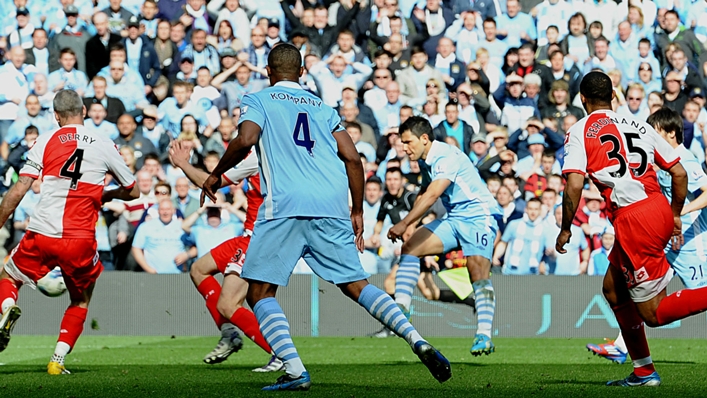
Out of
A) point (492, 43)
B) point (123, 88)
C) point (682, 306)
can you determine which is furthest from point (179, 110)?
point (682, 306)

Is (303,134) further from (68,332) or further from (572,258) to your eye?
(572,258)

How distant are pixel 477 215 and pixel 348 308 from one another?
524 cm

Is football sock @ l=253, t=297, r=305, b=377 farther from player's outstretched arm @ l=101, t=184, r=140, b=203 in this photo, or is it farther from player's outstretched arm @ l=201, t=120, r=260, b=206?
player's outstretched arm @ l=101, t=184, r=140, b=203

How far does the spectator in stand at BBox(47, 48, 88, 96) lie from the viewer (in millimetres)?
19031

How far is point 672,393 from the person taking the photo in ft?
24.0

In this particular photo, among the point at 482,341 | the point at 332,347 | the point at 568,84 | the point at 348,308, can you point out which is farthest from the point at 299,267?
the point at 482,341

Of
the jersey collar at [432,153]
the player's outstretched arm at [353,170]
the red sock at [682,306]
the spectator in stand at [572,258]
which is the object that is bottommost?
the spectator in stand at [572,258]

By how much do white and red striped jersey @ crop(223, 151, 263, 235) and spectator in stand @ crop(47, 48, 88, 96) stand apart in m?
9.64

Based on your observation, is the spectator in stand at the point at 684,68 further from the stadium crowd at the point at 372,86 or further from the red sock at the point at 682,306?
the red sock at the point at 682,306

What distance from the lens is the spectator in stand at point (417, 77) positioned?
18.8 m

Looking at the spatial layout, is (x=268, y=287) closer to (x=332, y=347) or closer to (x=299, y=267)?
(x=332, y=347)

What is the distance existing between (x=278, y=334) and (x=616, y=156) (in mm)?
2675

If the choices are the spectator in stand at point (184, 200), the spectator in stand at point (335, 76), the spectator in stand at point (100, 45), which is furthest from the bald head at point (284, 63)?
the spectator in stand at point (100, 45)

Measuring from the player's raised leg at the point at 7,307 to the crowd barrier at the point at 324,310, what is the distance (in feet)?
22.0
